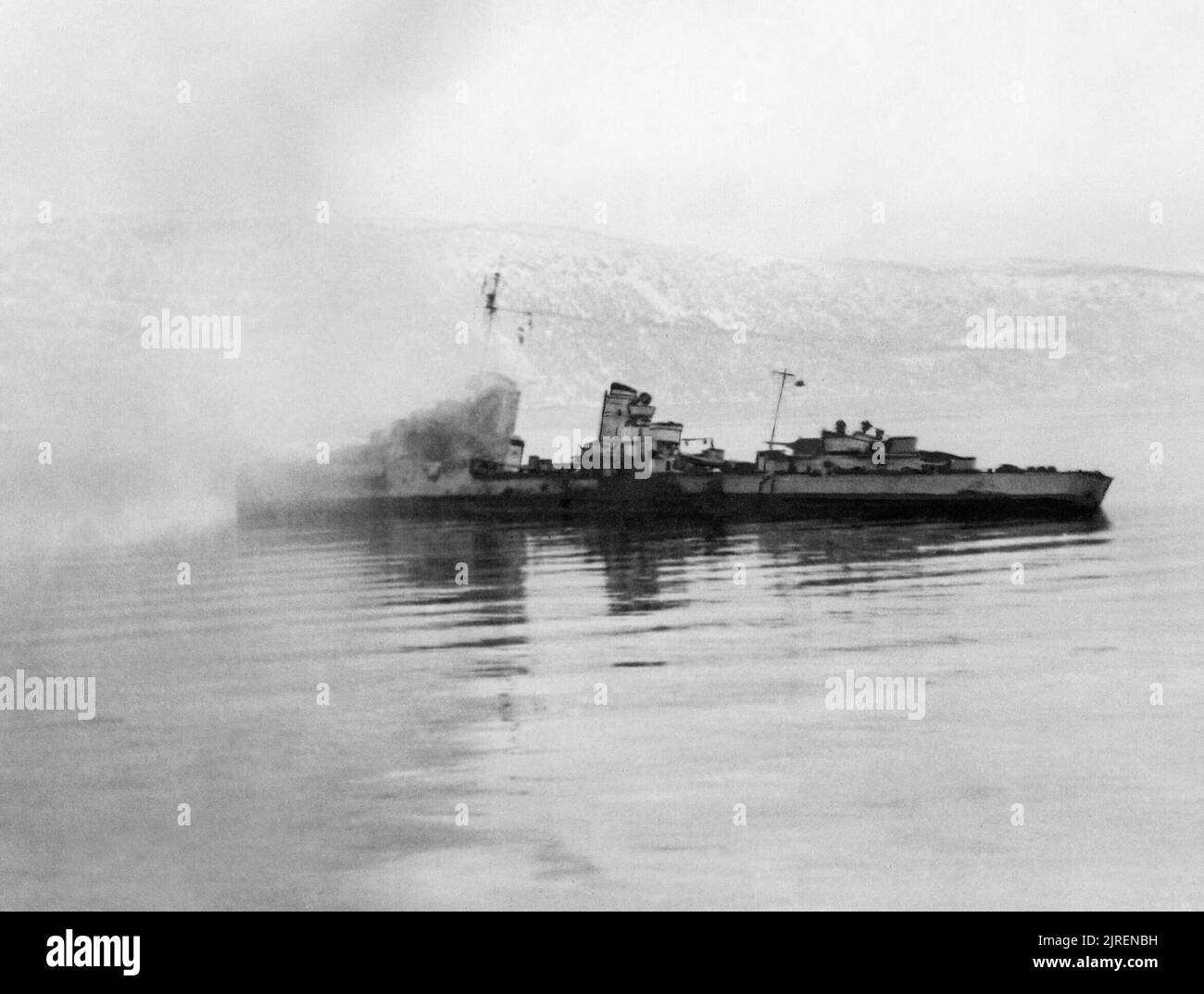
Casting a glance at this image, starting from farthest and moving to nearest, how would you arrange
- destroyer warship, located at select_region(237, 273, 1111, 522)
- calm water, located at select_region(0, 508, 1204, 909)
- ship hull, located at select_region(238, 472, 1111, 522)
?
1. destroyer warship, located at select_region(237, 273, 1111, 522)
2. ship hull, located at select_region(238, 472, 1111, 522)
3. calm water, located at select_region(0, 508, 1204, 909)

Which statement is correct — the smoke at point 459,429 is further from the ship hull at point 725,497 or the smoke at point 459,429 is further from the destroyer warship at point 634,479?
the ship hull at point 725,497

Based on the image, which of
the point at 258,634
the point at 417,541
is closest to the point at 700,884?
the point at 258,634

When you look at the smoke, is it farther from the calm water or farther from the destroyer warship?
the calm water

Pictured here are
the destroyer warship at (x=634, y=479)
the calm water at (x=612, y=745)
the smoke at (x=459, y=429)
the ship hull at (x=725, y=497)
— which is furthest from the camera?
the smoke at (x=459, y=429)

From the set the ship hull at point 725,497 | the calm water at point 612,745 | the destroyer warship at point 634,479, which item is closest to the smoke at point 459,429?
the destroyer warship at point 634,479

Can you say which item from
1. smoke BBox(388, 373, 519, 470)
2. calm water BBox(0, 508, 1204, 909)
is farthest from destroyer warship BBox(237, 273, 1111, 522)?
calm water BBox(0, 508, 1204, 909)

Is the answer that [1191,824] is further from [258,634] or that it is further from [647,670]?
[258,634]

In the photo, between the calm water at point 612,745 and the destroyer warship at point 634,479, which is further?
the destroyer warship at point 634,479
